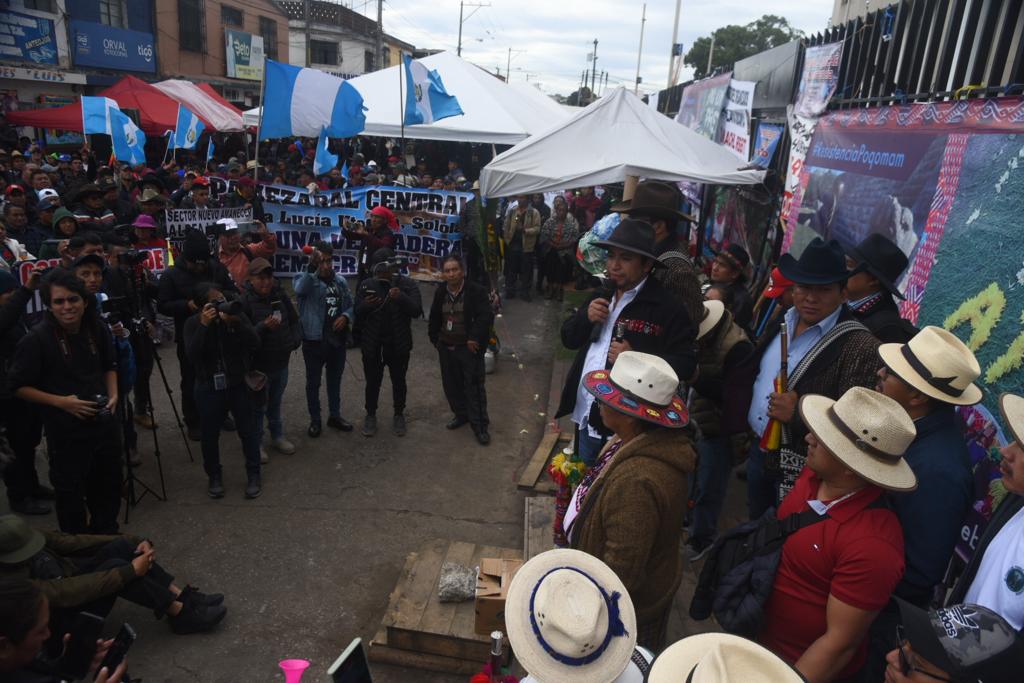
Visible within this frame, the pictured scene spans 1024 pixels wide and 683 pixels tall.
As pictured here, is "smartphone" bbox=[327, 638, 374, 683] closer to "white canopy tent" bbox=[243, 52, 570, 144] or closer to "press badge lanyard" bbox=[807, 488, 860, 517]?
"press badge lanyard" bbox=[807, 488, 860, 517]

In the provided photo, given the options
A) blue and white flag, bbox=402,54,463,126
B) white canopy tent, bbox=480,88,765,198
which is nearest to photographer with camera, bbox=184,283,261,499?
white canopy tent, bbox=480,88,765,198

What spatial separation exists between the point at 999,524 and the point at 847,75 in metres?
5.58

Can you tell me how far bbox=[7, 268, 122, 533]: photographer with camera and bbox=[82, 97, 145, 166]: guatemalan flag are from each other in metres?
9.53

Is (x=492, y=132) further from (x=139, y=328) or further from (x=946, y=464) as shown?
(x=946, y=464)

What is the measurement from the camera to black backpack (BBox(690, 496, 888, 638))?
237 centimetres

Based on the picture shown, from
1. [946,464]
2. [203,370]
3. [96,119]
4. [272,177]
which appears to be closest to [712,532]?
[946,464]

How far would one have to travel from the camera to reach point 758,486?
3867 mm

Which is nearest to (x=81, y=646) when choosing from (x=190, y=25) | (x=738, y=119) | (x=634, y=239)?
(x=634, y=239)

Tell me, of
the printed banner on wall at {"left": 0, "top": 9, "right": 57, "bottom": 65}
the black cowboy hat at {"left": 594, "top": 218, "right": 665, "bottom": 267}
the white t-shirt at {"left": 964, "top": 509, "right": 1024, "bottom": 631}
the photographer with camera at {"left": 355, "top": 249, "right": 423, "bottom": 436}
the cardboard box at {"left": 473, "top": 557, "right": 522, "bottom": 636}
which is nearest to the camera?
the white t-shirt at {"left": 964, "top": 509, "right": 1024, "bottom": 631}

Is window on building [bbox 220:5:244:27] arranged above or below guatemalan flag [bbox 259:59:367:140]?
above

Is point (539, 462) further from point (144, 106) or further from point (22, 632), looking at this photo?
point (144, 106)

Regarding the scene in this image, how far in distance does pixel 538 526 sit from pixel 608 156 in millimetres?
4461

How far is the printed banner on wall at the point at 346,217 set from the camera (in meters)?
10.4

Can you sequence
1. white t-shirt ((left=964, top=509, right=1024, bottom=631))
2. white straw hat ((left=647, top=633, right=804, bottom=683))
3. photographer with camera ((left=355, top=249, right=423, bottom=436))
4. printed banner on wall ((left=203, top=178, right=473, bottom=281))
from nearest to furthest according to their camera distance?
white straw hat ((left=647, top=633, right=804, bottom=683)) → white t-shirt ((left=964, top=509, right=1024, bottom=631)) → photographer with camera ((left=355, top=249, right=423, bottom=436)) → printed banner on wall ((left=203, top=178, right=473, bottom=281))
